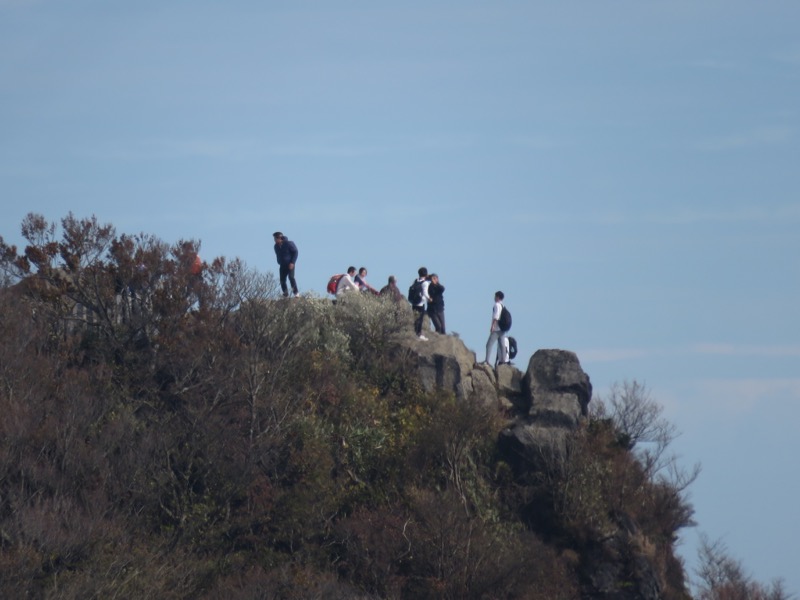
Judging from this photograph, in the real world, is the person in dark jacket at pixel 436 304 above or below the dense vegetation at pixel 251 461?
above

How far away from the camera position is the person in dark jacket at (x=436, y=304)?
37.6 metres

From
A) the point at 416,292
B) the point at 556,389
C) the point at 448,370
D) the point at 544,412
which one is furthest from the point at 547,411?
the point at 416,292

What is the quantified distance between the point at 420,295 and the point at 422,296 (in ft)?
0.22

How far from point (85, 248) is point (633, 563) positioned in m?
17.8

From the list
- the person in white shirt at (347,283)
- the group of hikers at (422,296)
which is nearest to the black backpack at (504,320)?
the group of hikers at (422,296)

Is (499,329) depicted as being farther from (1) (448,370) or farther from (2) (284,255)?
(2) (284,255)

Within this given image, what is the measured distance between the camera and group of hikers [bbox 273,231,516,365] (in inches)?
1436

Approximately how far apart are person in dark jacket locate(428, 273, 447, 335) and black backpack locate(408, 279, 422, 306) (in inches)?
12.4

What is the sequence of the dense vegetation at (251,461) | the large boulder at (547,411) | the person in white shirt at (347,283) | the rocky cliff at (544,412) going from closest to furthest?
the dense vegetation at (251,461) < the rocky cliff at (544,412) < the large boulder at (547,411) < the person in white shirt at (347,283)

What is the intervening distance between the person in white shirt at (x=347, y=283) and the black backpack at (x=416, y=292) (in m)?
2.78

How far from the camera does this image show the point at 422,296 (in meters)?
38.1

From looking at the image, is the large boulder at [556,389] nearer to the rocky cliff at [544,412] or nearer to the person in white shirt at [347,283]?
the rocky cliff at [544,412]

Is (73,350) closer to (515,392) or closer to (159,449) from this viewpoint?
(159,449)

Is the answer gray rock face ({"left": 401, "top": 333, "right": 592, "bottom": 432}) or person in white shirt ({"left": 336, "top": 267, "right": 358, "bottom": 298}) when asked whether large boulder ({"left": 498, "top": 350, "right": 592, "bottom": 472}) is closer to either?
gray rock face ({"left": 401, "top": 333, "right": 592, "bottom": 432})
